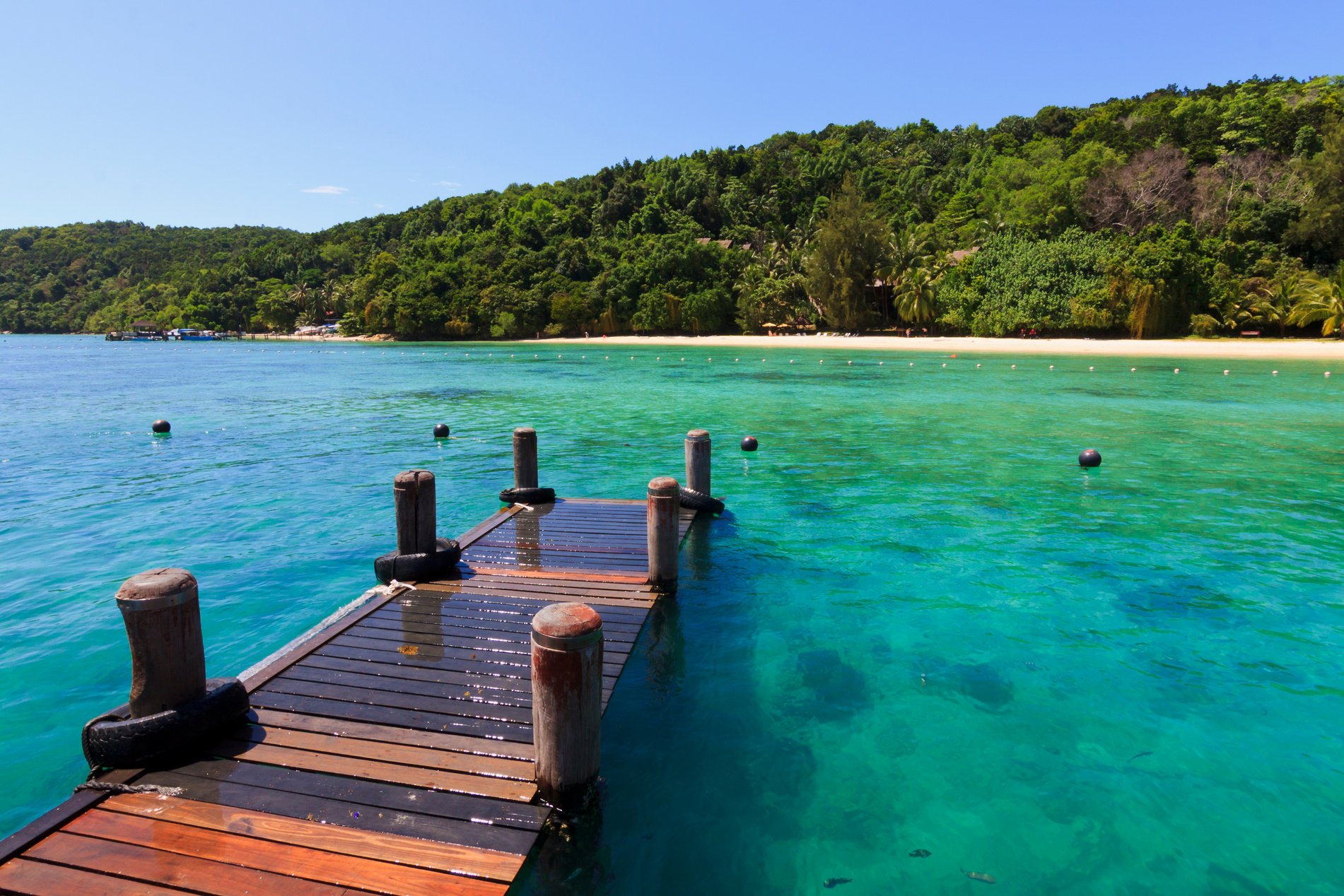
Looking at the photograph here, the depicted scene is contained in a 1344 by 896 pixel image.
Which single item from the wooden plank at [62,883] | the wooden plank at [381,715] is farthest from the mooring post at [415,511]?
the wooden plank at [62,883]

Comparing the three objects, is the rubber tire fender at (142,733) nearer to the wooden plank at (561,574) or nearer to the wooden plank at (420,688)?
the wooden plank at (420,688)

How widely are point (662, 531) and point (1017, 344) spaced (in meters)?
59.0

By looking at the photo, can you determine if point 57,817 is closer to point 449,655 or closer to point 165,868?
point 165,868

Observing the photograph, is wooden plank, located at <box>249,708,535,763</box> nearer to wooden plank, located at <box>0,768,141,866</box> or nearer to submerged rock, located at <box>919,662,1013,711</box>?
wooden plank, located at <box>0,768,141,866</box>

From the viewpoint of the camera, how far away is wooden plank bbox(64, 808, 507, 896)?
3.56 meters

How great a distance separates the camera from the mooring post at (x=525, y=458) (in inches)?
448

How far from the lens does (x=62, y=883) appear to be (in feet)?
11.5

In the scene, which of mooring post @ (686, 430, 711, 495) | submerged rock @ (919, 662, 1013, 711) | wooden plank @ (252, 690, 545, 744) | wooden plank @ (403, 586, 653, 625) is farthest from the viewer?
mooring post @ (686, 430, 711, 495)

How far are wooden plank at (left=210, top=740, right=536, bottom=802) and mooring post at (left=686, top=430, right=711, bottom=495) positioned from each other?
7201 millimetres

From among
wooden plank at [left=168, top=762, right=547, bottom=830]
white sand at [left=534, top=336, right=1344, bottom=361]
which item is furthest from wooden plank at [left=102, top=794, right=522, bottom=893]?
white sand at [left=534, top=336, right=1344, bottom=361]

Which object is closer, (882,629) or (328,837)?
(328,837)

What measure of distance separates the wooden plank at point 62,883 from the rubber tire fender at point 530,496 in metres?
8.21

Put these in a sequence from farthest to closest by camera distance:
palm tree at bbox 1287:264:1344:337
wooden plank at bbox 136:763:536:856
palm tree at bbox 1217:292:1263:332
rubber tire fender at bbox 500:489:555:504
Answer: palm tree at bbox 1217:292:1263:332, palm tree at bbox 1287:264:1344:337, rubber tire fender at bbox 500:489:555:504, wooden plank at bbox 136:763:536:856

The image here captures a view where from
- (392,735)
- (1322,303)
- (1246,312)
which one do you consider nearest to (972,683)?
(392,735)
